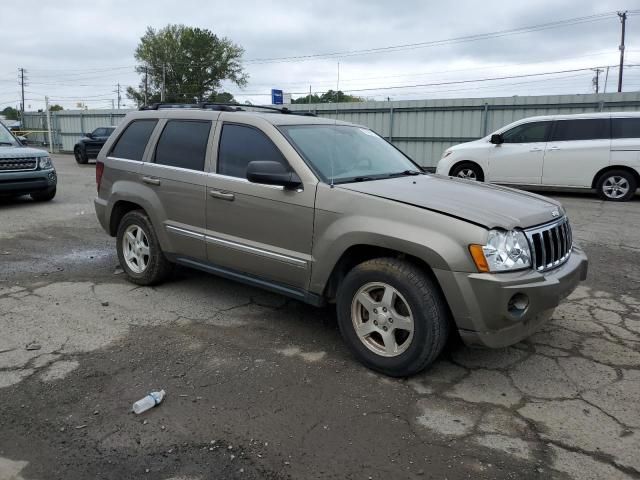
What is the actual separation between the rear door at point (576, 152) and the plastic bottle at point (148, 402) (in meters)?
10.6

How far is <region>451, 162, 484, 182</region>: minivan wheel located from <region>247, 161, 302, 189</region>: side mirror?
931 cm

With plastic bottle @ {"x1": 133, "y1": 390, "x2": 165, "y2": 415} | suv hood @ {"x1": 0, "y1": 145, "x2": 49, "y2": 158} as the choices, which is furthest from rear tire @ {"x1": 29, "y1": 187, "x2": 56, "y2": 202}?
plastic bottle @ {"x1": 133, "y1": 390, "x2": 165, "y2": 415}

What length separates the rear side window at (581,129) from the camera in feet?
37.0

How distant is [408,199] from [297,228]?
86cm

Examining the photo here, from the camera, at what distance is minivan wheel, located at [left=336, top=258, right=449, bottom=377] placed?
3273mm

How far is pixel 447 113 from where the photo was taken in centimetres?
1777

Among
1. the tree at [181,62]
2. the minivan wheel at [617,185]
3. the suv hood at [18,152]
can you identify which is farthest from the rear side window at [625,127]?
the tree at [181,62]

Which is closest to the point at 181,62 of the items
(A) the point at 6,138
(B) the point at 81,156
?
(B) the point at 81,156

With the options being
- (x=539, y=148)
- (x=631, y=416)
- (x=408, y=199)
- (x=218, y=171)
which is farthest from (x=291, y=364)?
(x=539, y=148)

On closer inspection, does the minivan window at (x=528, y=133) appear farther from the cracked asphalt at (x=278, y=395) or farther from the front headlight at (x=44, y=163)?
the front headlight at (x=44, y=163)

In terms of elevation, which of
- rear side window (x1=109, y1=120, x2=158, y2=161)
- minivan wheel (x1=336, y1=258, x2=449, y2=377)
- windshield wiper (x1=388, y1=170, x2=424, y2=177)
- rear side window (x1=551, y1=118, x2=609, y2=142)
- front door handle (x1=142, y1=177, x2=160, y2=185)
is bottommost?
minivan wheel (x1=336, y1=258, x2=449, y2=377)

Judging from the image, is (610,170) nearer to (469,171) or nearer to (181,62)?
(469,171)

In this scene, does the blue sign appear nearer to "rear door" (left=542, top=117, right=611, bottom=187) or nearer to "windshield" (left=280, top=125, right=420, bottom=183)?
"rear door" (left=542, top=117, right=611, bottom=187)

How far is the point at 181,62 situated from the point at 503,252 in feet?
234
